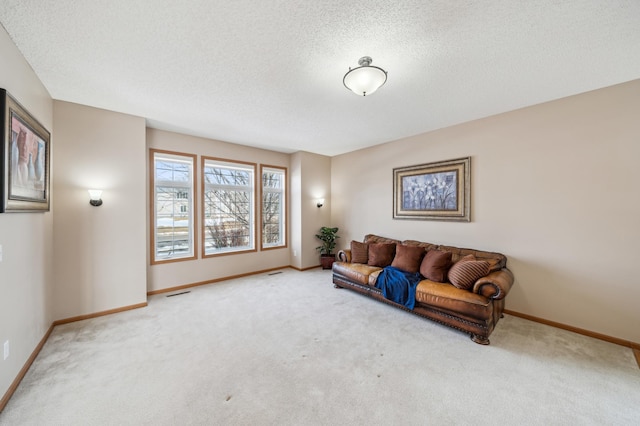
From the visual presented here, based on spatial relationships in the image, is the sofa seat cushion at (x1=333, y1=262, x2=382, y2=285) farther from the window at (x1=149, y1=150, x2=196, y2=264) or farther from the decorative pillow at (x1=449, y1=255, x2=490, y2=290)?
the window at (x1=149, y1=150, x2=196, y2=264)

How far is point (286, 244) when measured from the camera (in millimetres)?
5680

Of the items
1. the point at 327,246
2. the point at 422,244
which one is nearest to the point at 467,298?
the point at 422,244

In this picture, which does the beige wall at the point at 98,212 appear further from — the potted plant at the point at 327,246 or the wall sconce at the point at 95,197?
the potted plant at the point at 327,246

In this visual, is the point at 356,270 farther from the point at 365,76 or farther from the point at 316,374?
the point at 365,76

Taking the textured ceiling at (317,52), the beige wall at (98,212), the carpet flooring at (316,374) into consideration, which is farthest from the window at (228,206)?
the carpet flooring at (316,374)

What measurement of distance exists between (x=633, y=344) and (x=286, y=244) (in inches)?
204

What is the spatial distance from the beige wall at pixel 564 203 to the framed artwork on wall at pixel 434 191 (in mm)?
120

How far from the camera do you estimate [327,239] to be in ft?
18.5

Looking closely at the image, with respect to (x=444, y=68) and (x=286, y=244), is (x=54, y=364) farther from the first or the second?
(x=444, y=68)

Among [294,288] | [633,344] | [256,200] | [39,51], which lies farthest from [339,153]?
[633,344]

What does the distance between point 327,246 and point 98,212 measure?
406 centimetres

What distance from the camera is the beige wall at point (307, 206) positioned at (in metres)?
5.45

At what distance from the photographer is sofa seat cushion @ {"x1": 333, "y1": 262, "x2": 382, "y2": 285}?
3742 millimetres

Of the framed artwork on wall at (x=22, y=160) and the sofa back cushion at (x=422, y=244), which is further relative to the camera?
the sofa back cushion at (x=422, y=244)
